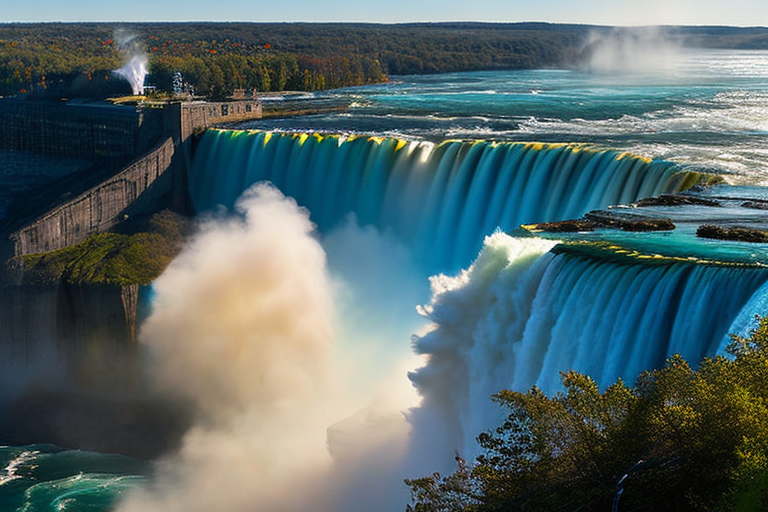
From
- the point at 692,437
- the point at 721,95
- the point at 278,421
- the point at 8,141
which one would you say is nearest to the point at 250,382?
the point at 278,421

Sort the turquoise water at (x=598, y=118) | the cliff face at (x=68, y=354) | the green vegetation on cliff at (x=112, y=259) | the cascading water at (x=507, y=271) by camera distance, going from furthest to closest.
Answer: the turquoise water at (x=598, y=118), the green vegetation on cliff at (x=112, y=259), the cliff face at (x=68, y=354), the cascading water at (x=507, y=271)

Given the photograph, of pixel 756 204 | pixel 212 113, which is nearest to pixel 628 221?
pixel 756 204

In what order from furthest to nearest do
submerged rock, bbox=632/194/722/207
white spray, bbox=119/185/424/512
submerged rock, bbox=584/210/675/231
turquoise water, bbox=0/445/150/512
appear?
submerged rock, bbox=632/194/722/207, turquoise water, bbox=0/445/150/512, white spray, bbox=119/185/424/512, submerged rock, bbox=584/210/675/231

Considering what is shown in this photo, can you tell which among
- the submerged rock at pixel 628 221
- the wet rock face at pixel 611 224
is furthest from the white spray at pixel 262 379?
the submerged rock at pixel 628 221

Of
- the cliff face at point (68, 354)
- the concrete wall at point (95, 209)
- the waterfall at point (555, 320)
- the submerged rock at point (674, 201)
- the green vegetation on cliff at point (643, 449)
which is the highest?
the concrete wall at point (95, 209)

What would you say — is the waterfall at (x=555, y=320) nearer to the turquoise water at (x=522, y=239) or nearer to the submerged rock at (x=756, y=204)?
the turquoise water at (x=522, y=239)

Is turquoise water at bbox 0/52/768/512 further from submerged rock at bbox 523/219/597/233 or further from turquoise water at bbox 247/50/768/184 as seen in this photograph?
submerged rock at bbox 523/219/597/233

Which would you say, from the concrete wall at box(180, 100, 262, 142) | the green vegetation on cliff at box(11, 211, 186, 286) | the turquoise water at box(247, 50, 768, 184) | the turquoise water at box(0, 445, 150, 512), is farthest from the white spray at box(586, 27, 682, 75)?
the turquoise water at box(0, 445, 150, 512)
